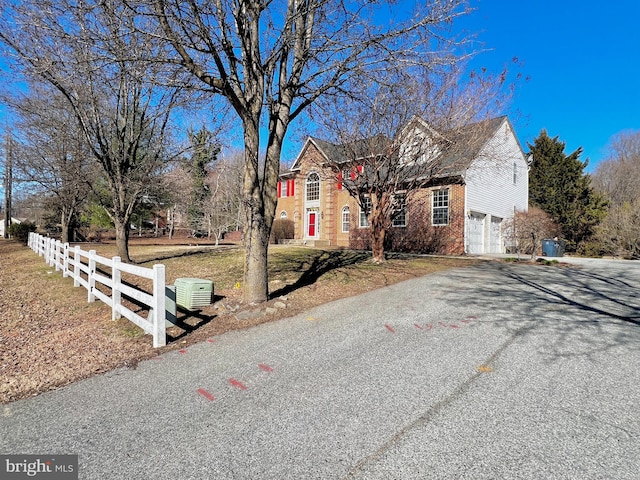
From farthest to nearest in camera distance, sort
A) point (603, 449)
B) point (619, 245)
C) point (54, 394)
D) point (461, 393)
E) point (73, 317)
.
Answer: point (619, 245) < point (73, 317) < point (54, 394) < point (461, 393) < point (603, 449)

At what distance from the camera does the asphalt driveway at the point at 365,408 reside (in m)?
2.33

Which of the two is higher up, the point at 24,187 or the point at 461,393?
the point at 24,187

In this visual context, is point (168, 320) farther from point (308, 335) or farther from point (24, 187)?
point (24, 187)

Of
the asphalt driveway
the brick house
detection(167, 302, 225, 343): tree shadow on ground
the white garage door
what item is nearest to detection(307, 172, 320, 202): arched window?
the brick house

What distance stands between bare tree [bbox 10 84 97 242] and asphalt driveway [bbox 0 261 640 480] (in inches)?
493

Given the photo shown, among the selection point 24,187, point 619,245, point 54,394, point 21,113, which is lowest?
point 54,394

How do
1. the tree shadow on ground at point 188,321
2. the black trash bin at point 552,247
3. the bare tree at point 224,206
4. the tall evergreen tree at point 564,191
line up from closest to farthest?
the tree shadow on ground at point 188,321, the black trash bin at point 552,247, the tall evergreen tree at point 564,191, the bare tree at point 224,206

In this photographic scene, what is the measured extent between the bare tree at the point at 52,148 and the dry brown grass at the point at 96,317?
479cm

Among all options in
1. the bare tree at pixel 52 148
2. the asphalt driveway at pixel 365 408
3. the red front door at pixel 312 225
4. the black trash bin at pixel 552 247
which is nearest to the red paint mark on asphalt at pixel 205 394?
the asphalt driveway at pixel 365 408

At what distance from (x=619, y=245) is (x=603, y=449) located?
21138mm

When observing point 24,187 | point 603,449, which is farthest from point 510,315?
point 24,187

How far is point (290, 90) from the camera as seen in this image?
7.07m

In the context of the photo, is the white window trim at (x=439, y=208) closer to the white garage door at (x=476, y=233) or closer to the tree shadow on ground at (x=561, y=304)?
the white garage door at (x=476, y=233)

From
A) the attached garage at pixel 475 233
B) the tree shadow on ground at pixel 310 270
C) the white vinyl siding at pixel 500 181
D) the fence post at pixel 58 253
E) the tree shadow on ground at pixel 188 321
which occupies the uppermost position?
the white vinyl siding at pixel 500 181
